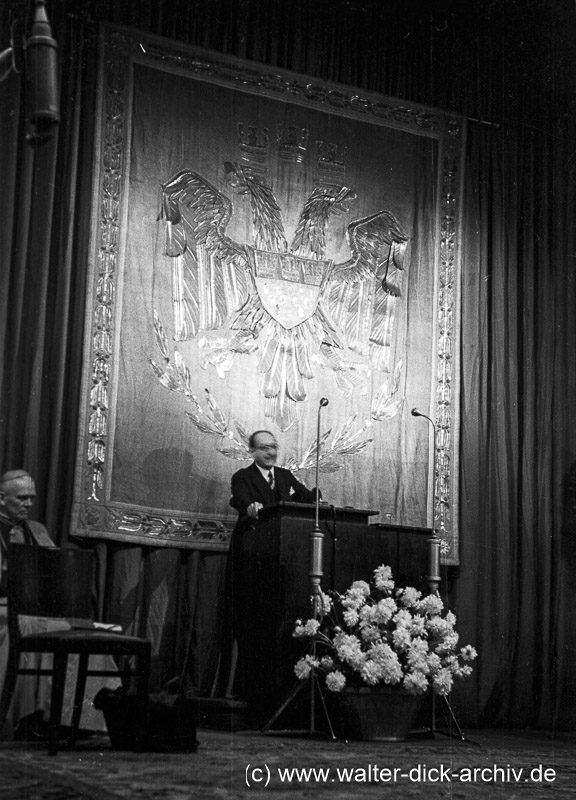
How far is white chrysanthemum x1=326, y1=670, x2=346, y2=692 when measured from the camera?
486 cm

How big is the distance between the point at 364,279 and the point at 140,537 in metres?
2.14

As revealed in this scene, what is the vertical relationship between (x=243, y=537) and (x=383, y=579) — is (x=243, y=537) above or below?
above

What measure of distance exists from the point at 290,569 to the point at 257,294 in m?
1.88

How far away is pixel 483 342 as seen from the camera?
7066mm

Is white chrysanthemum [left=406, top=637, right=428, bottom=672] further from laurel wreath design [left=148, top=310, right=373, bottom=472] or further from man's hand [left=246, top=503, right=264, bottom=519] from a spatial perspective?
laurel wreath design [left=148, top=310, right=373, bottom=472]

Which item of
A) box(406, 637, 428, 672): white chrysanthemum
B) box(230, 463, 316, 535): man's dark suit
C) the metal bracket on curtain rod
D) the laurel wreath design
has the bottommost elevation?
box(406, 637, 428, 672): white chrysanthemum

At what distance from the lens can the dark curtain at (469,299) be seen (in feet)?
18.9

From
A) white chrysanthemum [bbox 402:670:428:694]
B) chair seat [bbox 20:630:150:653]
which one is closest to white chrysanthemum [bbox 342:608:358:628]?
white chrysanthemum [bbox 402:670:428:694]

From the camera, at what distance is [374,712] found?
492cm

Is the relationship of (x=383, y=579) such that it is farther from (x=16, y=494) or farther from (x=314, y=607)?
(x=16, y=494)

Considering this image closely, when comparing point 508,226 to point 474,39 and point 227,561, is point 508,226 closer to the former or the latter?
point 474,39

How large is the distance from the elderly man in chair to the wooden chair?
0.19 feet

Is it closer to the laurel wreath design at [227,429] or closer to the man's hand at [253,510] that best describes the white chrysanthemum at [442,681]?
the man's hand at [253,510]

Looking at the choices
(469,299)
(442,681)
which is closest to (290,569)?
(442,681)
